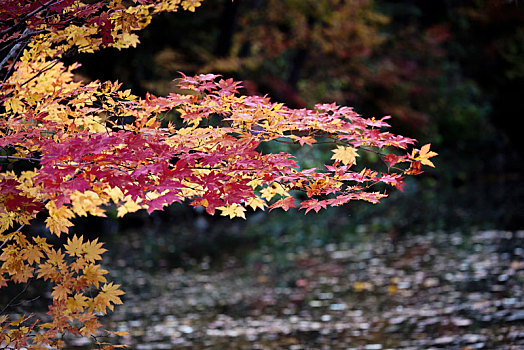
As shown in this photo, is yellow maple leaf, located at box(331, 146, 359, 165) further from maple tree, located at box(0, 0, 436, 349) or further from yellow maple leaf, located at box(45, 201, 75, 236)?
yellow maple leaf, located at box(45, 201, 75, 236)

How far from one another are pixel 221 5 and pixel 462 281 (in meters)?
10.5

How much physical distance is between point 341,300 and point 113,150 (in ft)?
18.6

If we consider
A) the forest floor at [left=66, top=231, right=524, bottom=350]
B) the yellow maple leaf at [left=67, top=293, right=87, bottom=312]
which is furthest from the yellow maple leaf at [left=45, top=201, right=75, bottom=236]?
the forest floor at [left=66, top=231, right=524, bottom=350]

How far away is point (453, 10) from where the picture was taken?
87.2ft

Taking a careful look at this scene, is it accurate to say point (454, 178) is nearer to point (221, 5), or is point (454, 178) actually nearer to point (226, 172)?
point (221, 5)

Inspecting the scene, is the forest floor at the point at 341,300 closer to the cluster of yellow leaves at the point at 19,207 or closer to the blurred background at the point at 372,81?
the blurred background at the point at 372,81

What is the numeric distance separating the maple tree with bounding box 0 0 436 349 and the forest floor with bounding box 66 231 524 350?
3496 millimetres

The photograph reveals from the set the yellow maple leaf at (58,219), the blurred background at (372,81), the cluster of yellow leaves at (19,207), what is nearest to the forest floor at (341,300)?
the blurred background at (372,81)

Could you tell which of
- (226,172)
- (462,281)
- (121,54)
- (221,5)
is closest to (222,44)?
(221,5)

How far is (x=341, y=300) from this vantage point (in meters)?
8.23

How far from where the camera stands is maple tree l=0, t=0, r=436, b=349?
2.97 metres

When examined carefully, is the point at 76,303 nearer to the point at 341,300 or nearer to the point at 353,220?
the point at 341,300

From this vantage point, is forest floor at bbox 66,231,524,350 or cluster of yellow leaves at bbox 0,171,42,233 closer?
cluster of yellow leaves at bbox 0,171,42,233

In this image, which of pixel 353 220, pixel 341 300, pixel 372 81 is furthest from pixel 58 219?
pixel 372 81
